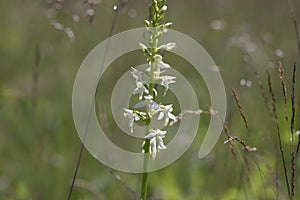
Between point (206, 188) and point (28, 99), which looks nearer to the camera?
point (206, 188)

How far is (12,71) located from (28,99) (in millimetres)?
1110

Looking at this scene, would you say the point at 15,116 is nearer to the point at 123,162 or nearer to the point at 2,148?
the point at 2,148

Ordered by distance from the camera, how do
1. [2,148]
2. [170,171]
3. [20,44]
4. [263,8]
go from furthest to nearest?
[263,8] < [20,44] < [2,148] < [170,171]

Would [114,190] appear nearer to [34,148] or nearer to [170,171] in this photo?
[170,171]

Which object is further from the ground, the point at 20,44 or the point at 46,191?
the point at 20,44

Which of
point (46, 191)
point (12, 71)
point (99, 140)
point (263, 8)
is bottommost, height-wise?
point (46, 191)

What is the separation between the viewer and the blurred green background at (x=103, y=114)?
3.49 meters

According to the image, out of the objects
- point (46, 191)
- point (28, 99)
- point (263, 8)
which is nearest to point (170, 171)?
point (46, 191)

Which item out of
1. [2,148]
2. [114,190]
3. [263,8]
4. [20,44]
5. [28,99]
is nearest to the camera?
[114,190]

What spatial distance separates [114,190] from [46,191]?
0.49m

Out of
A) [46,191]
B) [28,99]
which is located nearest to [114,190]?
[46,191]

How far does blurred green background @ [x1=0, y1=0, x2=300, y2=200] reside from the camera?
3494mm

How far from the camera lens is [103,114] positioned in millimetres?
2814

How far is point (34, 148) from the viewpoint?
4.38m
